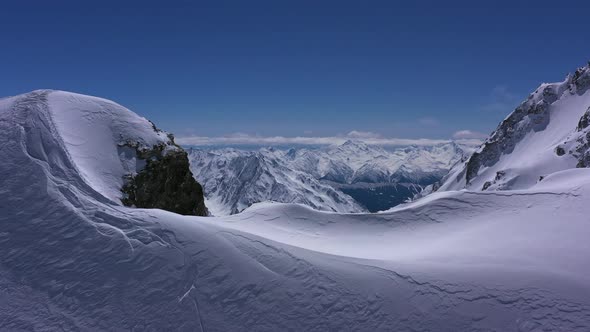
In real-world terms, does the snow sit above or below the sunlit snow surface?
above

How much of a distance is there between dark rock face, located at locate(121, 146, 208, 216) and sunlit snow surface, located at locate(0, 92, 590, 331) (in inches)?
312

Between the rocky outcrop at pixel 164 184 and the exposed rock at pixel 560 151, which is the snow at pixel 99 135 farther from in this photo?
the exposed rock at pixel 560 151

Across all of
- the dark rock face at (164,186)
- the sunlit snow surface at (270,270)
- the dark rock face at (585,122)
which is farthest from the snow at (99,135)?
the dark rock face at (585,122)

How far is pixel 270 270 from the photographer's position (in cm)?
1175

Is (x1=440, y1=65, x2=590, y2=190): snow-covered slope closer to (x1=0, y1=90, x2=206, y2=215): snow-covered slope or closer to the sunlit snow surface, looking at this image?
the sunlit snow surface

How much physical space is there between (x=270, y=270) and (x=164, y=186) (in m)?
18.4

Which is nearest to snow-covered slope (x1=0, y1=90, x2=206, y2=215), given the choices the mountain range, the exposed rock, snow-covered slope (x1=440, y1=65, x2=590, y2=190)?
the mountain range

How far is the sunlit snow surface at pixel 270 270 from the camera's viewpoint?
9.93 meters

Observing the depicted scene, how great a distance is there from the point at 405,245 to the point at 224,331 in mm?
8503

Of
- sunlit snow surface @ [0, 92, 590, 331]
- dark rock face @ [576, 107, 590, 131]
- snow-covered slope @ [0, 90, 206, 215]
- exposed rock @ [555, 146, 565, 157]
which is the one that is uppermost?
dark rock face @ [576, 107, 590, 131]

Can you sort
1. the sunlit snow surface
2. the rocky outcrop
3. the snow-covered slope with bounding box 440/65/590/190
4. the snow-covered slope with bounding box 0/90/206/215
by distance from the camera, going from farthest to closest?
the snow-covered slope with bounding box 440/65/590/190, the rocky outcrop, the snow-covered slope with bounding box 0/90/206/215, the sunlit snow surface

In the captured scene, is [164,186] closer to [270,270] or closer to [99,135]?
[99,135]

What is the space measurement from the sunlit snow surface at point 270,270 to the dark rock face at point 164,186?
7921 mm

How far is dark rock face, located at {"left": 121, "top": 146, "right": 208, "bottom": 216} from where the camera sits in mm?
23766
